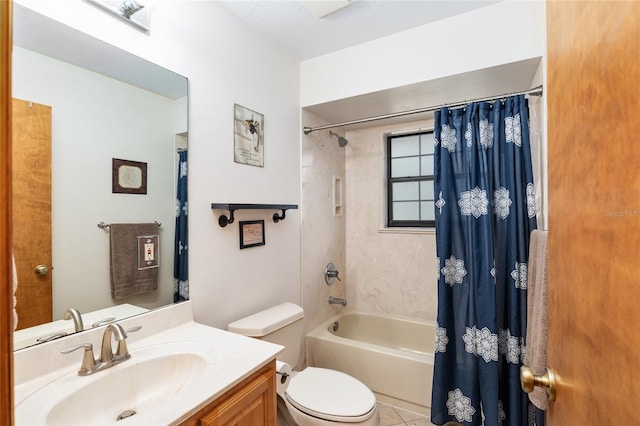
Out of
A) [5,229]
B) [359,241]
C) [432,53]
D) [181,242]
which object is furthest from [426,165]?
[5,229]

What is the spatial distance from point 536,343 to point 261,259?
1482 mm

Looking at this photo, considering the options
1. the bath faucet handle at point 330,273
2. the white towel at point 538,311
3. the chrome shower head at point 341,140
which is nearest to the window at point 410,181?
the chrome shower head at point 341,140

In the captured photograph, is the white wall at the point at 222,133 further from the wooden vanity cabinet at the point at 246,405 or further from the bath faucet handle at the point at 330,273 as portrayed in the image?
the wooden vanity cabinet at the point at 246,405

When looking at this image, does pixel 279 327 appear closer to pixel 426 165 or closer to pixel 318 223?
pixel 318 223

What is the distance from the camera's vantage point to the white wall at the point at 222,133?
4.60ft

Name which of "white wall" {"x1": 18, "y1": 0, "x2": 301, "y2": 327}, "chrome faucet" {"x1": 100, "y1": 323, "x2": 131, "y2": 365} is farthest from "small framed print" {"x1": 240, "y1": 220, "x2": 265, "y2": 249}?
"chrome faucet" {"x1": 100, "y1": 323, "x2": 131, "y2": 365}

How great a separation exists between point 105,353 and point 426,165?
2631mm

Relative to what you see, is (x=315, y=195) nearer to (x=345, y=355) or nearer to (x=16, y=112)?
(x=345, y=355)

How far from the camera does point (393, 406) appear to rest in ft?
6.90

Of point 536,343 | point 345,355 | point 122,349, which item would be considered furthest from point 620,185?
point 345,355

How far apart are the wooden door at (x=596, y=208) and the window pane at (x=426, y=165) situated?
2.14 metres

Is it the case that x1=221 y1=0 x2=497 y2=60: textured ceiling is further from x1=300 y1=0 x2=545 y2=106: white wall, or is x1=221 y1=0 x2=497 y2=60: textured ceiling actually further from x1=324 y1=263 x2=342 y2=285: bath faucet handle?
x1=324 y1=263 x2=342 y2=285: bath faucet handle

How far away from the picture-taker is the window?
2771mm

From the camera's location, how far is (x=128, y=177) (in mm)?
1282
